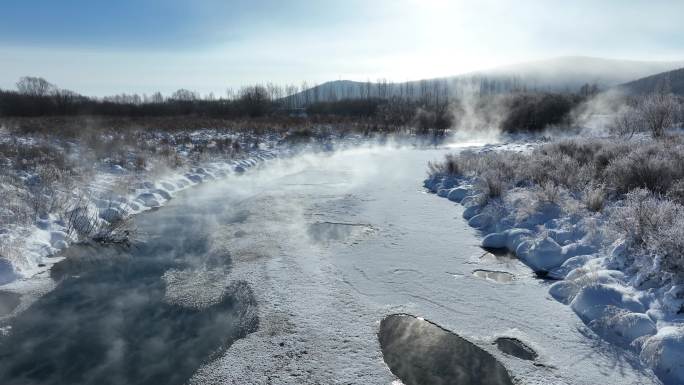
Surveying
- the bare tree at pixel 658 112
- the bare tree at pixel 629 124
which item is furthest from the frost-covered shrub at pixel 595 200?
the bare tree at pixel 629 124

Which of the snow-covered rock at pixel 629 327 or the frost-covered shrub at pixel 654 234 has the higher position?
the frost-covered shrub at pixel 654 234

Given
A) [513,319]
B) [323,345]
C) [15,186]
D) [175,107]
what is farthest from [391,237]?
[175,107]

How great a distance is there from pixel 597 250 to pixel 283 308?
4.77 m

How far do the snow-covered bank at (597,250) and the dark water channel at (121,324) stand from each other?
4203 millimetres

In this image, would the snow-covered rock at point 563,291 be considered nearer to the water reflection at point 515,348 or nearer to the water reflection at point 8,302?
the water reflection at point 515,348

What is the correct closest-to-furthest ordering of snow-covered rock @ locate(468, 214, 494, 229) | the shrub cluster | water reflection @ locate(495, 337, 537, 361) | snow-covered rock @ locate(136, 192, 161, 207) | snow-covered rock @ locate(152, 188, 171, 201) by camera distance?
water reflection @ locate(495, 337, 537, 361)
the shrub cluster
snow-covered rock @ locate(468, 214, 494, 229)
snow-covered rock @ locate(136, 192, 161, 207)
snow-covered rock @ locate(152, 188, 171, 201)

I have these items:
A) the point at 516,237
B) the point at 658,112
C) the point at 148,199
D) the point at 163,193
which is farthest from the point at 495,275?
the point at 658,112

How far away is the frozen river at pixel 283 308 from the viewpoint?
4.16 m

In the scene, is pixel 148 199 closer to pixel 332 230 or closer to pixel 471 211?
pixel 332 230

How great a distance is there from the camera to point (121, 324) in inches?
199

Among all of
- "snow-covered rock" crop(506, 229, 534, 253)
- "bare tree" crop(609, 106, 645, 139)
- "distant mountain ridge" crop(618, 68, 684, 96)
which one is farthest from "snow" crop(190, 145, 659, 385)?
"distant mountain ridge" crop(618, 68, 684, 96)

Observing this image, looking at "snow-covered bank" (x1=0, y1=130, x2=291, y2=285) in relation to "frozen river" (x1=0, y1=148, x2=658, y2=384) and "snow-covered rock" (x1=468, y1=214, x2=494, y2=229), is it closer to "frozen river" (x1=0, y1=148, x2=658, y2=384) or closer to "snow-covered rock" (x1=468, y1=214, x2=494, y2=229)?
"frozen river" (x1=0, y1=148, x2=658, y2=384)

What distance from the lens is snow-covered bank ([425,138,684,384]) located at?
14.3ft

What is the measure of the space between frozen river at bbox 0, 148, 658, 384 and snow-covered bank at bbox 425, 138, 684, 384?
0.80 feet
